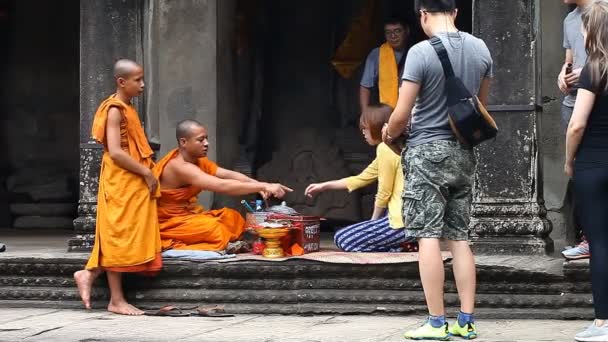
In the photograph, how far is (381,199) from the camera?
8141 millimetres

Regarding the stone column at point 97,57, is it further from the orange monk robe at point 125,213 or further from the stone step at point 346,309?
the orange monk robe at point 125,213

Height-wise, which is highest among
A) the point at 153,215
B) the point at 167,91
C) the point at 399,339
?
the point at 167,91

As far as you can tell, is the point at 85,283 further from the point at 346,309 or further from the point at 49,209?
the point at 49,209

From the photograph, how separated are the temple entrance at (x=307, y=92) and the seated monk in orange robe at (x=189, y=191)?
2690 millimetres

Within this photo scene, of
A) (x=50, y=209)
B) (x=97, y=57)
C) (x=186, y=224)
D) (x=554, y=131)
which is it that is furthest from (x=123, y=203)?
(x=50, y=209)

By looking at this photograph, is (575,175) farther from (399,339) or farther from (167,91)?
(167,91)

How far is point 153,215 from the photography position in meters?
8.04

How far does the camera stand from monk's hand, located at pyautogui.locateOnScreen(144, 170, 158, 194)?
314 inches

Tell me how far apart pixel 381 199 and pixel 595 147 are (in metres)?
2.05

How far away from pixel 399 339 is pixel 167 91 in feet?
12.8

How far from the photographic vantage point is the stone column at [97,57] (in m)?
8.90

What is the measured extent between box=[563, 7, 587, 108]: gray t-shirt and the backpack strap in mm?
1264

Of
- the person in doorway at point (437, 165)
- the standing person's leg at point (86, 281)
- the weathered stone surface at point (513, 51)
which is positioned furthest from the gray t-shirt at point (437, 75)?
the standing person's leg at point (86, 281)

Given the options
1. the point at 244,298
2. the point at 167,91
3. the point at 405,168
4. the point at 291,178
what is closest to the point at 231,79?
the point at 167,91
